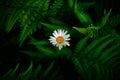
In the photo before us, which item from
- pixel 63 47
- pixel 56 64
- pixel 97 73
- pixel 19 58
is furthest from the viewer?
pixel 19 58

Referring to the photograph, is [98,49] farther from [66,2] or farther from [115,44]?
[66,2]

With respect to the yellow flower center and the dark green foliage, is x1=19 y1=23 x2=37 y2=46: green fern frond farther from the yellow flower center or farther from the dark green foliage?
the yellow flower center

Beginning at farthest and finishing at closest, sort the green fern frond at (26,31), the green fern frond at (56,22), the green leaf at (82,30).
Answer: the green fern frond at (56,22), the green fern frond at (26,31), the green leaf at (82,30)

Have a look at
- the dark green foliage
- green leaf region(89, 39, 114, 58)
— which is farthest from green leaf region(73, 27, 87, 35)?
green leaf region(89, 39, 114, 58)

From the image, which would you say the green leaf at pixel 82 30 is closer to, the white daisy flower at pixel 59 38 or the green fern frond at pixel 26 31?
the white daisy flower at pixel 59 38

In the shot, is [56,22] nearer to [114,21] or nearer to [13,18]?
[13,18]

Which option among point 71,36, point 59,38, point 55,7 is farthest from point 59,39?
point 55,7

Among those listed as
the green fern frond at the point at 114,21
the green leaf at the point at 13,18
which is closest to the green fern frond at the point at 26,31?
the green leaf at the point at 13,18

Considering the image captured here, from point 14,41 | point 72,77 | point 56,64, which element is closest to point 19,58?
point 14,41
